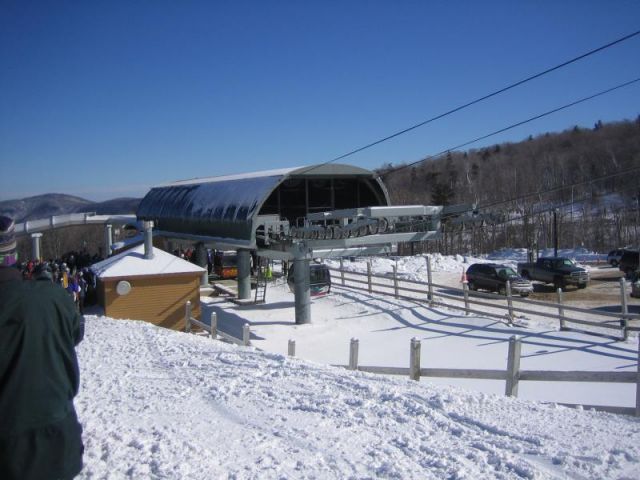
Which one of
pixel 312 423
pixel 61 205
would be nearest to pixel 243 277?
pixel 312 423

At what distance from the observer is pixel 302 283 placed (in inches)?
756

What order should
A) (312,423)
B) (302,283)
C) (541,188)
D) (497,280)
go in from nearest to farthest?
(312,423), (302,283), (497,280), (541,188)

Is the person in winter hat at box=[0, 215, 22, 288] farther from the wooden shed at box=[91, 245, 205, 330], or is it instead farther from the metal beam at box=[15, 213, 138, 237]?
the metal beam at box=[15, 213, 138, 237]

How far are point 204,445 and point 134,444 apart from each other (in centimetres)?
65

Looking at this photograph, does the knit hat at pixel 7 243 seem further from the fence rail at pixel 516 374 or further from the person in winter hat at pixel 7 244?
the fence rail at pixel 516 374

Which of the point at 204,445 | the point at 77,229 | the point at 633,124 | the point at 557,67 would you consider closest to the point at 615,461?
the point at 204,445

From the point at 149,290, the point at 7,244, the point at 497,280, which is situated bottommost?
the point at 497,280

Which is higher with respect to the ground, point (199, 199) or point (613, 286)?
point (199, 199)

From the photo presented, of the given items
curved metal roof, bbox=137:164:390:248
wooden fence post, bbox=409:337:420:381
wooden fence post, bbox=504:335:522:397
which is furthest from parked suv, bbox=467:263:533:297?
wooden fence post, bbox=504:335:522:397

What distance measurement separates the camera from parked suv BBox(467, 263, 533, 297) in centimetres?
2675

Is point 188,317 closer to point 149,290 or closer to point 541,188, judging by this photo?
point 149,290

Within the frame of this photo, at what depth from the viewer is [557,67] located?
11266 mm

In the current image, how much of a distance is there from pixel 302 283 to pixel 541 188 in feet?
242

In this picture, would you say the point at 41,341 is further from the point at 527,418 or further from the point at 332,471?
the point at 527,418
